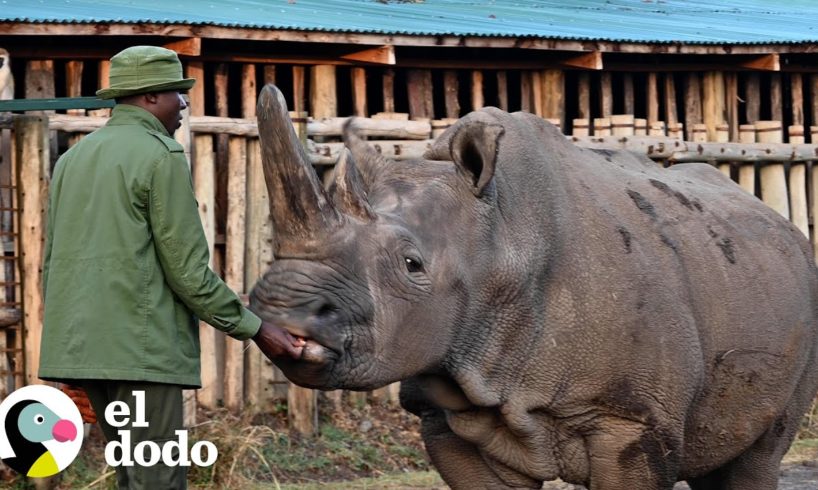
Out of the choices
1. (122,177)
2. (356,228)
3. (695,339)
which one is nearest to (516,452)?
(695,339)

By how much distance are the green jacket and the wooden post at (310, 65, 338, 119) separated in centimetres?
553

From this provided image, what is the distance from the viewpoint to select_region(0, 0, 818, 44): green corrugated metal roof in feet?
33.1

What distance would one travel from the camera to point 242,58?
10.6 metres

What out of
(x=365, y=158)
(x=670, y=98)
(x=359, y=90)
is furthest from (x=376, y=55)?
(x=365, y=158)

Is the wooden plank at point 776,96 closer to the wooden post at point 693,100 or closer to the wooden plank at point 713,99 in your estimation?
the wooden plank at point 713,99

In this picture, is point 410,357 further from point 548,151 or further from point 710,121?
point 710,121

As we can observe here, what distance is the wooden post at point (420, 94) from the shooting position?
11.1m

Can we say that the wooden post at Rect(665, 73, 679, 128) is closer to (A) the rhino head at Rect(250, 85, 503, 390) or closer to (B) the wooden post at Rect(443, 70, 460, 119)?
(B) the wooden post at Rect(443, 70, 460, 119)

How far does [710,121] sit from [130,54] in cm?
785

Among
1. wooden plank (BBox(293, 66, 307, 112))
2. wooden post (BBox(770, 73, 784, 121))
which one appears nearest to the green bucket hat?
wooden plank (BBox(293, 66, 307, 112))

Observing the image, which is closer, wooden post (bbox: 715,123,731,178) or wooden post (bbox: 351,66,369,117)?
wooden post (bbox: 351,66,369,117)

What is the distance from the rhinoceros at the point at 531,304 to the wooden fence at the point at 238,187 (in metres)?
1.92

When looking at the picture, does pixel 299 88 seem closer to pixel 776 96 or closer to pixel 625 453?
pixel 776 96

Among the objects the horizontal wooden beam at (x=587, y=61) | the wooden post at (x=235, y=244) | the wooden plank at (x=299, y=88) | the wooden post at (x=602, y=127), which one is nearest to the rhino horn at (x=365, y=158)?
the wooden post at (x=235, y=244)
